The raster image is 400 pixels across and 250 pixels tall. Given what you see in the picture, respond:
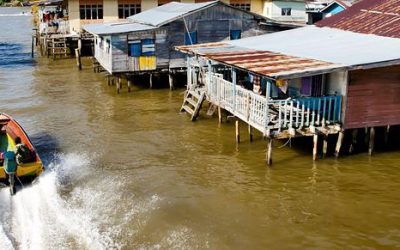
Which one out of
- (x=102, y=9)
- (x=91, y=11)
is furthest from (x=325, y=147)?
(x=91, y=11)

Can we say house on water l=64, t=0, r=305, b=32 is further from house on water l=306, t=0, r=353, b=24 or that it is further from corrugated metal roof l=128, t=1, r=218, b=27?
corrugated metal roof l=128, t=1, r=218, b=27

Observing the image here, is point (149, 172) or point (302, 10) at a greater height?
point (302, 10)

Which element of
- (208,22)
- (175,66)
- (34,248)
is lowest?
(34,248)

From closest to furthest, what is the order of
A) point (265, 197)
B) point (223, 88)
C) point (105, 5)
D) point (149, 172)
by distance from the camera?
point (265, 197), point (149, 172), point (223, 88), point (105, 5)

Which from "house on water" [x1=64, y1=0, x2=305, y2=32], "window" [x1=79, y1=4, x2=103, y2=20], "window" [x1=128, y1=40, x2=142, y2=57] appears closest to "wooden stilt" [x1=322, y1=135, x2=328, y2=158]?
"window" [x1=128, y1=40, x2=142, y2=57]

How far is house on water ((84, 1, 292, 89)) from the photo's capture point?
27.9 m

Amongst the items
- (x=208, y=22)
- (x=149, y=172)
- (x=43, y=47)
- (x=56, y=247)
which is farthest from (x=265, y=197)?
(x=43, y=47)

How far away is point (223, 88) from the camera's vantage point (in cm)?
1947

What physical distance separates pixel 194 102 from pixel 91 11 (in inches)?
791

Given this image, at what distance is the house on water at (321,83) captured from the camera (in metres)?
15.6

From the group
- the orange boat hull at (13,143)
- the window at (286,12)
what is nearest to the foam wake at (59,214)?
the orange boat hull at (13,143)

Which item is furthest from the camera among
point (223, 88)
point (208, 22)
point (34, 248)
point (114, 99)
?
point (208, 22)

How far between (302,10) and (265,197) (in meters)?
32.3

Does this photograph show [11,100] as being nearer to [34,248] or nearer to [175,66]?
[175,66]
